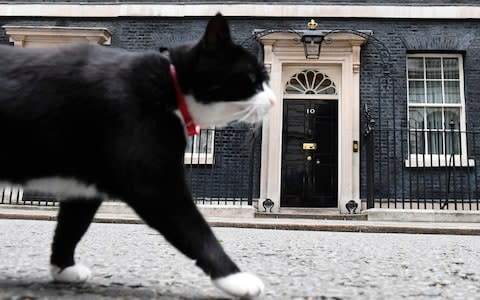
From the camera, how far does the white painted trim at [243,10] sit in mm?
11703

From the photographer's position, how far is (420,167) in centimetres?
1084

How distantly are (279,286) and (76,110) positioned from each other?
1136 mm

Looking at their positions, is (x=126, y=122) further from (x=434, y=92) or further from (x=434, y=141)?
(x=434, y=92)

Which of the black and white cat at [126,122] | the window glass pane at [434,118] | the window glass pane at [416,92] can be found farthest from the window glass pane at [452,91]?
the black and white cat at [126,122]

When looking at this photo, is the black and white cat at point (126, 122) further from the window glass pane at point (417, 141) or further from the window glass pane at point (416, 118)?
the window glass pane at point (416, 118)

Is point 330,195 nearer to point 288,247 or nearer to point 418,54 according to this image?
point 418,54

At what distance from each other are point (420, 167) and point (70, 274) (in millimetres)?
9989

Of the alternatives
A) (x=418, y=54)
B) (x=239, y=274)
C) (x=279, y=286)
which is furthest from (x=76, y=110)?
(x=418, y=54)

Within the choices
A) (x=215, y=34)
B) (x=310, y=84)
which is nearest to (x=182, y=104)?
(x=215, y=34)

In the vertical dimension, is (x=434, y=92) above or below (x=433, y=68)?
below

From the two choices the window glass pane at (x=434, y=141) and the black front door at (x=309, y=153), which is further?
the black front door at (x=309, y=153)

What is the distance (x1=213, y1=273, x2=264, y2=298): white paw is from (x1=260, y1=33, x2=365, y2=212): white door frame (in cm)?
920

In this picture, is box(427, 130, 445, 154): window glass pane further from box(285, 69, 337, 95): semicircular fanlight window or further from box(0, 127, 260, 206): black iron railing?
box(0, 127, 260, 206): black iron railing

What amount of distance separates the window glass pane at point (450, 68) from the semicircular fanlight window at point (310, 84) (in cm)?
257
